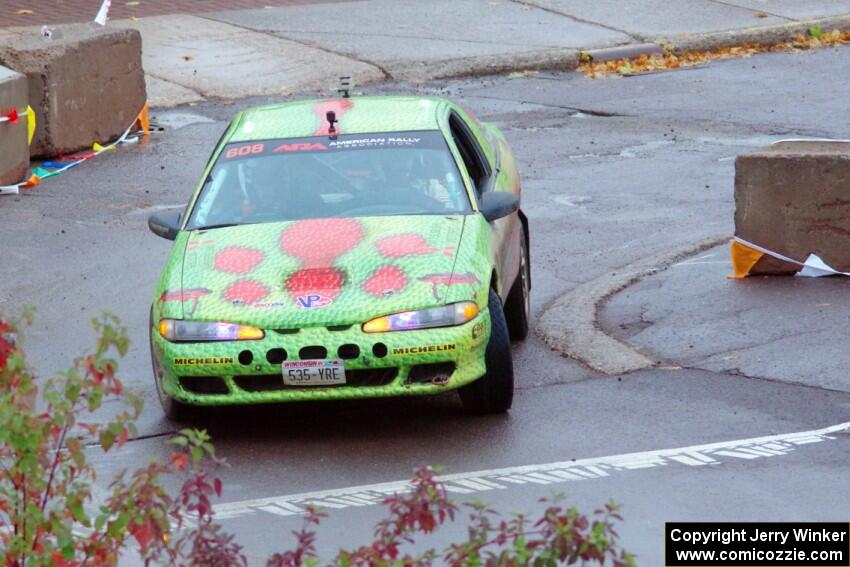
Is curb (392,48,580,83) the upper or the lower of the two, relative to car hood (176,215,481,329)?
lower

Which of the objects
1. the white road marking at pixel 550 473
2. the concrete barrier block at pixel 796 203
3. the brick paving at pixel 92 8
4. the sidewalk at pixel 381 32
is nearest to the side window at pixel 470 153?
the concrete barrier block at pixel 796 203

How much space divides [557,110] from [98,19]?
4889mm

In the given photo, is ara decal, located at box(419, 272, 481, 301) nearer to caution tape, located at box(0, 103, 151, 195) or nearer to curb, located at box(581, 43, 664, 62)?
caution tape, located at box(0, 103, 151, 195)

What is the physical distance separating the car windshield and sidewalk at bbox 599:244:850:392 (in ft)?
5.39

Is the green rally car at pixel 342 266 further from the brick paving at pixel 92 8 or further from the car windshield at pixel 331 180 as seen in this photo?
the brick paving at pixel 92 8

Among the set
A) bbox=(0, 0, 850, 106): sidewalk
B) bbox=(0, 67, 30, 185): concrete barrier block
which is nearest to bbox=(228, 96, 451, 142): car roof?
bbox=(0, 67, 30, 185): concrete barrier block

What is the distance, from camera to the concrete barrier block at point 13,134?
14.0 metres

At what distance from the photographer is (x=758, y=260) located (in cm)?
1077

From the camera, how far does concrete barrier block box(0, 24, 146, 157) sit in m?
15.0

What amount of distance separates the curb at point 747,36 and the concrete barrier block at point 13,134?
28.7 ft

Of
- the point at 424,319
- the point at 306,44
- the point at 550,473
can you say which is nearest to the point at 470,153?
the point at 424,319

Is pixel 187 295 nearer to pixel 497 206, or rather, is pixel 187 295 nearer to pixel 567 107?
pixel 497 206

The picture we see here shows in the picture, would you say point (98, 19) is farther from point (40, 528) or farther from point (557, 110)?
point (40, 528)

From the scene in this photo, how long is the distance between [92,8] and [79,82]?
5957 millimetres
